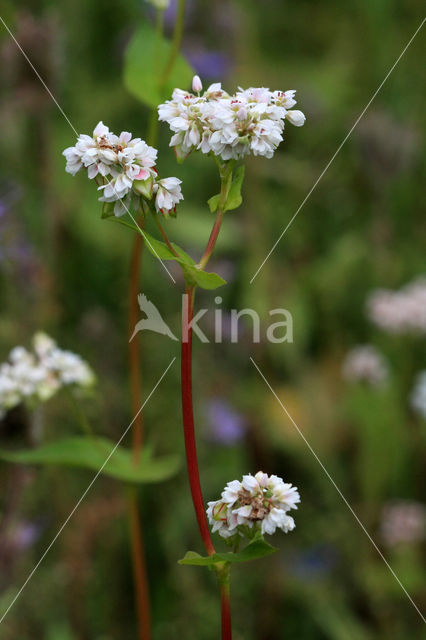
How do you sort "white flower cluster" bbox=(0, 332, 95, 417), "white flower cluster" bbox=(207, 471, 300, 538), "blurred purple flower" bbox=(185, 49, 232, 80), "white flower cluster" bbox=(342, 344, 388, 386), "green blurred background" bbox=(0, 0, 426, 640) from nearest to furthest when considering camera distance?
"white flower cluster" bbox=(207, 471, 300, 538) < "white flower cluster" bbox=(0, 332, 95, 417) < "green blurred background" bbox=(0, 0, 426, 640) < "white flower cluster" bbox=(342, 344, 388, 386) < "blurred purple flower" bbox=(185, 49, 232, 80)

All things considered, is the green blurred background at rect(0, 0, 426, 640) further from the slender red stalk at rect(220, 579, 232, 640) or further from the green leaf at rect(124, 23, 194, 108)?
the slender red stalk at rect(220, 579, 232, 640)

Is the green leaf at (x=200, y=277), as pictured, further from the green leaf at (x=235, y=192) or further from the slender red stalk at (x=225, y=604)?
the slender red stalk at (x=225, y=604)

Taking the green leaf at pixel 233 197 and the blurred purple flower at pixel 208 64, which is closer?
the green leaf at pixel 233 197

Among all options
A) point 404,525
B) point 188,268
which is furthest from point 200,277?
point 404,525

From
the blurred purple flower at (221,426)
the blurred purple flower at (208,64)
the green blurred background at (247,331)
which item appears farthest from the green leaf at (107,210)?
the blurred purple flower at (208,64)

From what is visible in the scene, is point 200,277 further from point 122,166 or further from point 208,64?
point 208,64

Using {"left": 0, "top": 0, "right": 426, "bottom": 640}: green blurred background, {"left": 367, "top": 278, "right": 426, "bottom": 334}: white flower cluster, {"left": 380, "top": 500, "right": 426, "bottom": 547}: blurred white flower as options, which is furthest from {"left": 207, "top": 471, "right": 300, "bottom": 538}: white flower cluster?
{"left": 367, "top": 278, "right": 426, "bottom": 334}: white flower cluster

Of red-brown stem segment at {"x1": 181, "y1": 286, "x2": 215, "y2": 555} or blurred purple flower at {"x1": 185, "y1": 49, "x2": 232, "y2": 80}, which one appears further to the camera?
blurred purple flower at {"x1": 185, "y1": 49, "x2": 232, "y2": 80}
